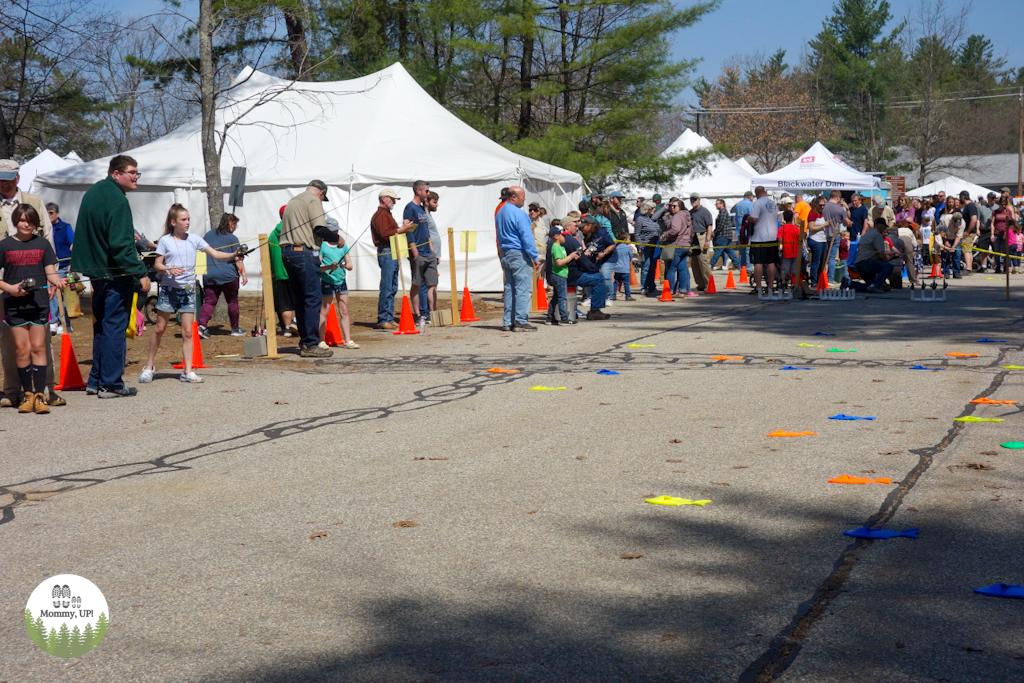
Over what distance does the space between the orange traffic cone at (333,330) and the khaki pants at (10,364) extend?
4.33 metres

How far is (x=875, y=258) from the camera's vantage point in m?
19.7

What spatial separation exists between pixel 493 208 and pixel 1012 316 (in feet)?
32.7

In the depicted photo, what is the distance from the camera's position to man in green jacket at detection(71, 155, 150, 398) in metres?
8.94

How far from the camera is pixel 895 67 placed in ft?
200

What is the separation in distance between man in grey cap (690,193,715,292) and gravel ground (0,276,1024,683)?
1113cm

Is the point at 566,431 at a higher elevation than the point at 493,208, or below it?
below

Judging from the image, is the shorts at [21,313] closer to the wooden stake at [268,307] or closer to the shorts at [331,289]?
the wooden stake at [268,307]

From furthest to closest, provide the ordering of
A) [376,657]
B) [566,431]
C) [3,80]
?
[3,80] < [566,431] < [376,657]

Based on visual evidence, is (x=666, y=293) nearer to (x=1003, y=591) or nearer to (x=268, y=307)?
(x=268, y=307)

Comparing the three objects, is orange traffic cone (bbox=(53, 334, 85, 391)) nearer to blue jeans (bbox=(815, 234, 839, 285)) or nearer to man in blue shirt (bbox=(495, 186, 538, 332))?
man in blue shirt (bbox=(495, 186, 538, 332))

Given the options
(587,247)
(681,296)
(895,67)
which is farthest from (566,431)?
(895,67)

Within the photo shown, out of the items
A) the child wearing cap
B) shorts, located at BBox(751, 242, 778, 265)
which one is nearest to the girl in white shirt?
A: the child wearing cap

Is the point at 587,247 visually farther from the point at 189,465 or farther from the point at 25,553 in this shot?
the point at 25,553

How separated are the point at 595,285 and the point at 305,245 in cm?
553
